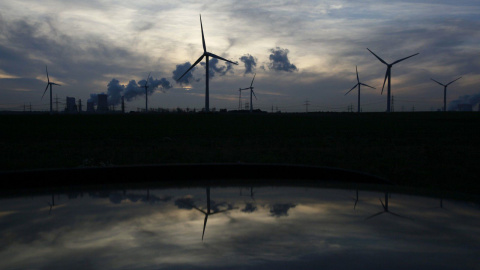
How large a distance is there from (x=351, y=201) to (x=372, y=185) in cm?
125

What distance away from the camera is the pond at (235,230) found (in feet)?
9.49

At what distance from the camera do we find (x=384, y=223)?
12.7 ft

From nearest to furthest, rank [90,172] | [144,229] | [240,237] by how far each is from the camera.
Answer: [240,237] < [144,229] < [90,172]

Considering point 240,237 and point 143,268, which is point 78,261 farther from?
point 240,237

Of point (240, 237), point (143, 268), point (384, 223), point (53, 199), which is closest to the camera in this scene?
point (143, 268)

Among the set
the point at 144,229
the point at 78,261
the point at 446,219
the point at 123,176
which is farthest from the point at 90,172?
the point at 446,219

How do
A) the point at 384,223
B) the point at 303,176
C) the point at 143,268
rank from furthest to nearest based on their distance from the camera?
the point at 303,176 → the point at 384,223 → the point at 143,268

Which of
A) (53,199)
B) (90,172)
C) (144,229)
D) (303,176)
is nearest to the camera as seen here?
(144,229)

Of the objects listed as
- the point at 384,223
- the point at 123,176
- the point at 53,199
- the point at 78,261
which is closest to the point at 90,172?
the point at 123,176

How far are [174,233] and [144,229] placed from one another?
31 cm

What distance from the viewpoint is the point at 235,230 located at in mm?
3578

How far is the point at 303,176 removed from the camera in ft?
21.5

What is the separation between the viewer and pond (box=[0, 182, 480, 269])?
2893mm

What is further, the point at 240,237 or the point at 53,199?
the point at 53,199
